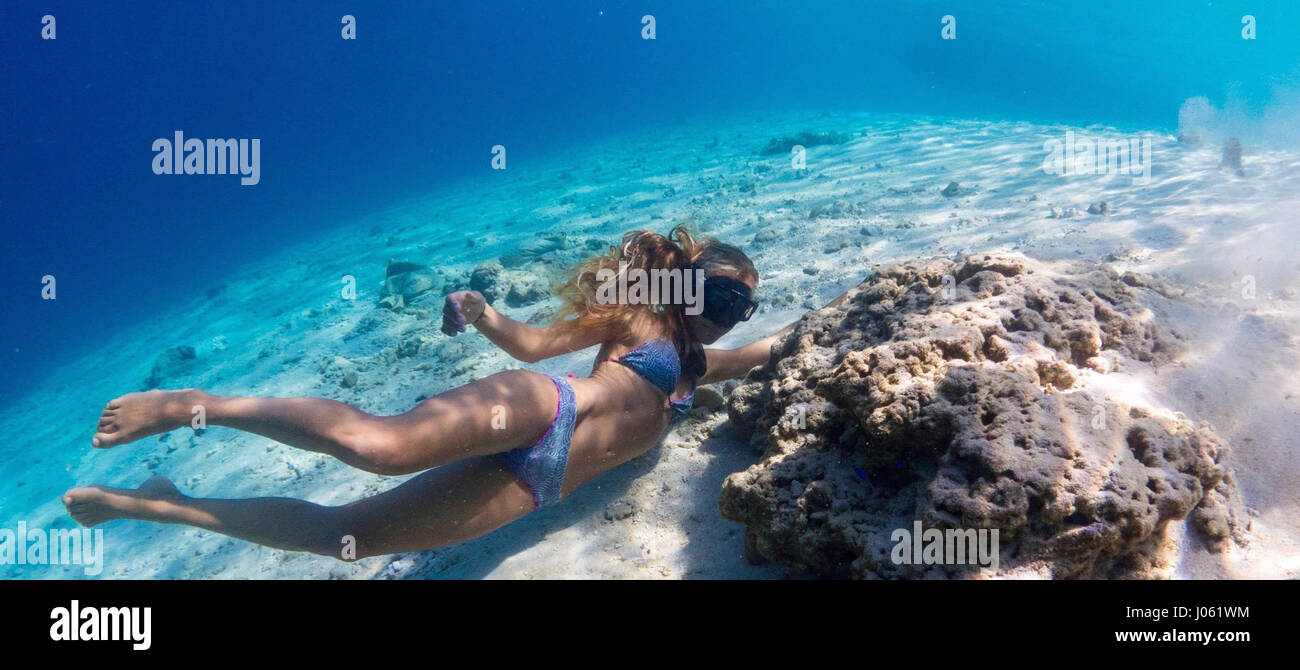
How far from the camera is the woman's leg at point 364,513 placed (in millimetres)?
3016

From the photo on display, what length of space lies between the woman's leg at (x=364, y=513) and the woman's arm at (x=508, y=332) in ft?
3.28

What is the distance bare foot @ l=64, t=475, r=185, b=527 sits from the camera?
10.0 feet

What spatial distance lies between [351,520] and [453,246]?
1310cm

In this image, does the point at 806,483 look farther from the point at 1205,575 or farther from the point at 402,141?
the point at 402,141

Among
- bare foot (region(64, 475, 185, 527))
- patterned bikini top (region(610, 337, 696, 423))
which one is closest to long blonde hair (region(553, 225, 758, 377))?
patterned bikini top (region(610, 337, 696, 423))

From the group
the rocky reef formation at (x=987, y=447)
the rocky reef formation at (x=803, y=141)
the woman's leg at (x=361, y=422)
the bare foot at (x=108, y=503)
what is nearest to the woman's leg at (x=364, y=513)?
the bare foot at (x=108, y=503)

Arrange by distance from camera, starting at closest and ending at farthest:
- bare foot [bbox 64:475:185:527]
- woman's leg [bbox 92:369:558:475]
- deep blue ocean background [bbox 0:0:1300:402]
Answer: woman's leg [bbox 92:369:558:475] → bare foot [bbox 64:475:185:527] → deep blue ocean background [bbox 0:0:1300:402]

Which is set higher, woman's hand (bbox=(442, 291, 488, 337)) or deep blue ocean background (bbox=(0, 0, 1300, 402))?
deep blue ocean background (bbox=(0, 0, 1300, 402))

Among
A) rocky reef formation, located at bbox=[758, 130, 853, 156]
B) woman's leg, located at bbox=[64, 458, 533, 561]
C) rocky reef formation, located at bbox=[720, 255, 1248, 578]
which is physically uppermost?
rocky reef formation, located at bbox=[758, 130, 853, 156]

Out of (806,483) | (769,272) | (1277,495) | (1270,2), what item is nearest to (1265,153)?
(769,272)

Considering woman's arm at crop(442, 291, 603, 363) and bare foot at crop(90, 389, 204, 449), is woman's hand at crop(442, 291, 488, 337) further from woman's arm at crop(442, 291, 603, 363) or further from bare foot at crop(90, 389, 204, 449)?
bare foot at crop(90, 389, 204, 449)

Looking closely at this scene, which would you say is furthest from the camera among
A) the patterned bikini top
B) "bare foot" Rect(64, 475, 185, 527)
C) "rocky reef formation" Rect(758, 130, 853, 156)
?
"rocky reef formation" Rect(758, 130, 853, 156)

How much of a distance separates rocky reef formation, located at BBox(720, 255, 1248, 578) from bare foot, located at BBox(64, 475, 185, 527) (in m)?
3.51

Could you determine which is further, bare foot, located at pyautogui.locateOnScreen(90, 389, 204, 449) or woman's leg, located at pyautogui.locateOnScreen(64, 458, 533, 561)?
woman's leg, located at pyautogui.locateOnScreen(64, 458, 533, 561)
